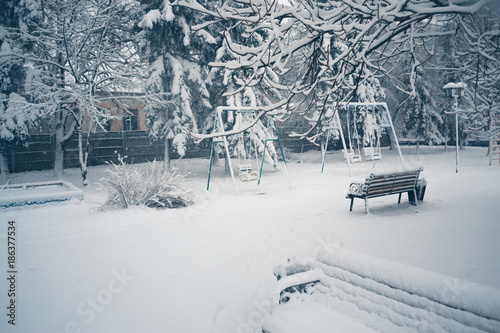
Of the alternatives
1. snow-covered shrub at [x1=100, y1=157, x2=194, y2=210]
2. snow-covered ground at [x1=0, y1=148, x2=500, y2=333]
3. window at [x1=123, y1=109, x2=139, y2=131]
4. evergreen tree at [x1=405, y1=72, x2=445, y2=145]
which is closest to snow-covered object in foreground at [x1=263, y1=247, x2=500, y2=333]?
snow-covered ground at [x1=0, y1=148, x2=500, y2=333]

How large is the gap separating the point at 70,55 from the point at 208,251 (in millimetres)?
10494

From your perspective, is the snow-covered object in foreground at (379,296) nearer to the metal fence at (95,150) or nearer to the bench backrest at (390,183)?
the bench backrest at (390,183)

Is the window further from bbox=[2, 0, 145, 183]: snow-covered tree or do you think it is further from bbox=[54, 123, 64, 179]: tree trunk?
bbox=[54, 123, 64, 179]: tree trunk

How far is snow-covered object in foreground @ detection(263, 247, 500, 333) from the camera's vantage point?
2137 millimetres

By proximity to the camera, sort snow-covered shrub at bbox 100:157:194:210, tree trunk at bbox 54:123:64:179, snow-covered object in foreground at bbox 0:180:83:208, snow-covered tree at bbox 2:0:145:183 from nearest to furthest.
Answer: snow-covered shrub at bbox 100:157:194:210 < snow-covered object in foreground at bbox 0:180:83:208 < snow-covered tree at bbox 2:0:145:183 < tree trunk at bbox 54:123:64:179

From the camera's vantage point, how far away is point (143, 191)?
28.1ft

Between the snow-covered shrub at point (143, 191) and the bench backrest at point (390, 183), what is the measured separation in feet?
14.8

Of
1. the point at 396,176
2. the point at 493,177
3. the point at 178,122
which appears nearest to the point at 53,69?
the point at 178,122

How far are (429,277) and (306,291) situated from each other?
41.2 inches

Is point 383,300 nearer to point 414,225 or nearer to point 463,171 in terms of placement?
point 414,225

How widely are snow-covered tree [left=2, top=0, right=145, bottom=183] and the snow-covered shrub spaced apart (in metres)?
4.30

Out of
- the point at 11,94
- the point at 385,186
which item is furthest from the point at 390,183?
the point at 11,94

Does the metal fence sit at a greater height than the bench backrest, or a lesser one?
greater

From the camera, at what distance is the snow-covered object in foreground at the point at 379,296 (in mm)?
2137
